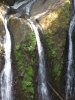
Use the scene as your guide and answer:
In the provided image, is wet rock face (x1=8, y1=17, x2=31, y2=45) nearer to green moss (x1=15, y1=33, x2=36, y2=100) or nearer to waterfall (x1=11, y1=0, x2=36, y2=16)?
green moss (x1=15, y1=33, x2=36, y2=100)

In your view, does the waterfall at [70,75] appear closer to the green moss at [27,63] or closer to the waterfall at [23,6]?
the green moss at [27,63]

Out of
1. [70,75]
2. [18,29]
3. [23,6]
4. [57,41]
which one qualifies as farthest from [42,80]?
[23,6]

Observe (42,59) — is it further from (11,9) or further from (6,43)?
(11,9)

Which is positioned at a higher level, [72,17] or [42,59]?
[72,17]

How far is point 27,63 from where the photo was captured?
41.6 feet

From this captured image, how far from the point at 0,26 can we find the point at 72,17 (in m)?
3.45

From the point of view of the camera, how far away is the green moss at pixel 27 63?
12.4m

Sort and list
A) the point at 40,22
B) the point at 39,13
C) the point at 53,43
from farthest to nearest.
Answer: the point at 39,13, the point at 40,22, the point at 53,43

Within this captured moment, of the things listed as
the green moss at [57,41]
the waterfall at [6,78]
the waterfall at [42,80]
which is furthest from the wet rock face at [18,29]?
the waterfall at [42,80]

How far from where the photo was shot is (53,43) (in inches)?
519

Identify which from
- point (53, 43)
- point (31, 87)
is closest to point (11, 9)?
point (53, 43)

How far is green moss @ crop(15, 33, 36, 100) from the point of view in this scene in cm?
1240

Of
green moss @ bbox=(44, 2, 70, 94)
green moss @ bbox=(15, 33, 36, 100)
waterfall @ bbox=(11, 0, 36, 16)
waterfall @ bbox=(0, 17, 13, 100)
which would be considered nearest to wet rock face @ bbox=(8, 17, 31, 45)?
green moss @ bbox=(15, 33, 36, 100)

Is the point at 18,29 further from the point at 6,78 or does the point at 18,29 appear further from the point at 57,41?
the point at 6,78
